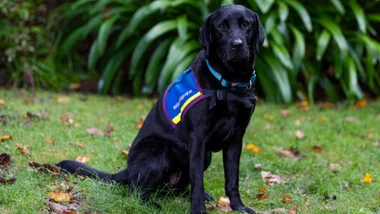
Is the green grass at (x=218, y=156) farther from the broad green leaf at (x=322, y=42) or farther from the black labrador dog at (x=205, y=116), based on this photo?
the broad green leaf at (x=322, y=42)

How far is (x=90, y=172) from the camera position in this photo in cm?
351

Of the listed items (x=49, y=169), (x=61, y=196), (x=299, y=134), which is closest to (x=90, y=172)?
(x=49, y=169)

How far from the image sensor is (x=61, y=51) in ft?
22.5

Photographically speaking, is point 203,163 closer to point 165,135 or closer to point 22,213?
point 165,135

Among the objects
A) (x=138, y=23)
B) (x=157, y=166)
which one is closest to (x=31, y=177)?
(x=157, y=166)

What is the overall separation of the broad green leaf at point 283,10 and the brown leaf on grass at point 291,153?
1906 mm

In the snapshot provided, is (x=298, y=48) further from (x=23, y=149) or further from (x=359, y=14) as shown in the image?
(x=23, y=149)

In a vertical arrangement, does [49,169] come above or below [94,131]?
Result: above

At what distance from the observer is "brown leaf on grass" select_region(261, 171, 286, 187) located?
3935 millimetres

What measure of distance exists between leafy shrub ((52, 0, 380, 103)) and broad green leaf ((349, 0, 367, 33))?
11 mm

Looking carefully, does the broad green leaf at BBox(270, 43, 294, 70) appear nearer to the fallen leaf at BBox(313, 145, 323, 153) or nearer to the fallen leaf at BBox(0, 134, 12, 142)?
the fallen leaf at BBox(313, 145, 323, 153)

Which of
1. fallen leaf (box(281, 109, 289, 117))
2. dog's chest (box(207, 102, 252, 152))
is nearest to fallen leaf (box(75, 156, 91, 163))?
dog's chest (box(207, 102, 252, 152))

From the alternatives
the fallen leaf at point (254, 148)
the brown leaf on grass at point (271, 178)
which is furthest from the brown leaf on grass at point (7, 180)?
the fallen leaf at point (254, 148)

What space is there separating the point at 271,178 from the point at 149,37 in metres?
2.70
